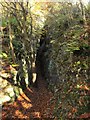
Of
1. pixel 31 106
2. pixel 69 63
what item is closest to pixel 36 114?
pixel 31 106

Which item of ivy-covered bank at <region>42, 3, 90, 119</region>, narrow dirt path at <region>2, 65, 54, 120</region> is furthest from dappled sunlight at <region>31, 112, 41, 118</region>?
ivy-covered bank at <region>42, 3, 90, 119</region>

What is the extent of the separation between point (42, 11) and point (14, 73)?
5.16 metres

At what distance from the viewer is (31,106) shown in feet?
35.6

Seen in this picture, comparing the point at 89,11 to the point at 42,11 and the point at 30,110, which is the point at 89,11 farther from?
the point at 30,110

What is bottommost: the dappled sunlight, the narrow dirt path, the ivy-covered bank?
the dappled sunlight

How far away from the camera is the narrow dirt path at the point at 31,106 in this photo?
990 cm

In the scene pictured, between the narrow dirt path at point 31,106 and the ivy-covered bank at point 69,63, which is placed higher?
the ivy-covered bank at point 69,63

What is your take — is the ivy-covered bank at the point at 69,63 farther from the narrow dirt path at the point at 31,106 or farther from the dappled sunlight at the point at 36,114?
the dappled sunlight at the point at 36,114

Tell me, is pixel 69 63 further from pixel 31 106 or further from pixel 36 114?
pixel 31 106

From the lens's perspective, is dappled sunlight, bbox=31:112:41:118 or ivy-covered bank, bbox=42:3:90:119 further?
dappled sunlight, bbox=31:112:41:118

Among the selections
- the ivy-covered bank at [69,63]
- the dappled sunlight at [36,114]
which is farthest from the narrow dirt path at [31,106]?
the ivy-covered bank at [69,63]

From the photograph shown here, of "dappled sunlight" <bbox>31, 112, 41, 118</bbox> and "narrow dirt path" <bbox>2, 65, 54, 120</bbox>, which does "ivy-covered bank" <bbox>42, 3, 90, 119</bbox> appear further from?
"dappled sunlight" <bbox>31, 112, 41, 118</bbox>

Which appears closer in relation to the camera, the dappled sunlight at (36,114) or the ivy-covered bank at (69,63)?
the ivy-covered bank at (69,63)

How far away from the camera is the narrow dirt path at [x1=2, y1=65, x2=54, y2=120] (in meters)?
9.90
